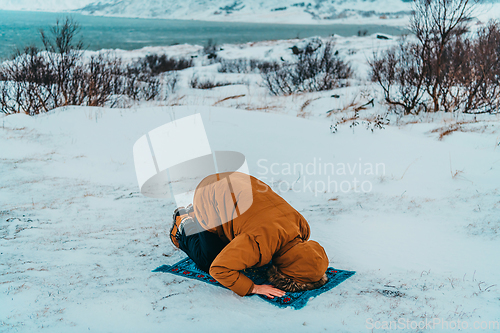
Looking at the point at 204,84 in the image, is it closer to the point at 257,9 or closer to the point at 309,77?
the point at 309,77

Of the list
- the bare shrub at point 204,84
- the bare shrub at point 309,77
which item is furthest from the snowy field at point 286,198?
the bare shrub at point 204,84

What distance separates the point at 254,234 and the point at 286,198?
2192 mm

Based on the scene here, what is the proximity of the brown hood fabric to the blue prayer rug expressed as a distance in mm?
92

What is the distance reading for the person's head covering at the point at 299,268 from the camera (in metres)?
2.12

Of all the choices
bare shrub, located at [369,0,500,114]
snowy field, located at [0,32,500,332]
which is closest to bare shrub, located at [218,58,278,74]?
bare shrub, located at [369,0,500,114]

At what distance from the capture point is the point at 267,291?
2.21m

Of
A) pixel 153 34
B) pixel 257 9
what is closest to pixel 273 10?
pixel 257 9

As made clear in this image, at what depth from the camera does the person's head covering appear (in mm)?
2117

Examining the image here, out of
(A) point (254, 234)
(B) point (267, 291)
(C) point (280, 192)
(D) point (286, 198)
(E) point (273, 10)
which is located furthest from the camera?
(E) point (273, 10)

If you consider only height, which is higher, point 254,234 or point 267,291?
point 254,234

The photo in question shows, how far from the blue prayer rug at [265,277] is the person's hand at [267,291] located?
32 mm

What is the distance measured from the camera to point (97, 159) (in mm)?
5129

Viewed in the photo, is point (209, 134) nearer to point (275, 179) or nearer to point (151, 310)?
point (275, 179)

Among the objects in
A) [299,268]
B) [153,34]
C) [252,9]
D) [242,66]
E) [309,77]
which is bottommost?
[299,268]
